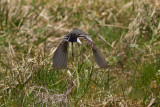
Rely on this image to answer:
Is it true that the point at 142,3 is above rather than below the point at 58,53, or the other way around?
above

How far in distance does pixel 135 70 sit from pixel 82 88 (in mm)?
860

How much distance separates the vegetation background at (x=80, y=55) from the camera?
2.50 m

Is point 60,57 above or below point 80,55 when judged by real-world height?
above

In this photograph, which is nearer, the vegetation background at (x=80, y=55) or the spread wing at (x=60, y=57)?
the spread wing at (x=60, y=57)

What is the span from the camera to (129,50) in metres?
3.38

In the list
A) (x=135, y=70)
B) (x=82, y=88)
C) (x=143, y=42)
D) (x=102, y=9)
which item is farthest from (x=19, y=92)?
(x=102, y=9)

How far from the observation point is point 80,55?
3084 millimetres

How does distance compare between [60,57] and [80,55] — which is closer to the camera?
[60,57]

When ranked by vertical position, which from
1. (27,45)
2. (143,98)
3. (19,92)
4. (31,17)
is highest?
(31,17)

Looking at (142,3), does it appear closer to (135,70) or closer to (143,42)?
Answer: (143,42)

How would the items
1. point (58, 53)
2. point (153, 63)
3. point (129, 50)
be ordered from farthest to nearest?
point (129, 50) < point (153, 63) < point (58, 53)

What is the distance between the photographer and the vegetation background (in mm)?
2498

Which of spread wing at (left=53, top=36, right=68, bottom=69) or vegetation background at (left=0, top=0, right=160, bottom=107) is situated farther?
vegetation background at (left=0, top=0, right=160, bottom=107)

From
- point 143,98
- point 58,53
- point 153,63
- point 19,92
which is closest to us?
point 58,53
